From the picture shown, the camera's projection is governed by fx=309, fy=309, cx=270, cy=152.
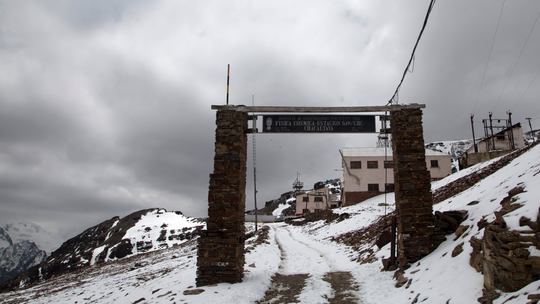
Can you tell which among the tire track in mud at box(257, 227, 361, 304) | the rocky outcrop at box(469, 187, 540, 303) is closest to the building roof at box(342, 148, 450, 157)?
the tire track in mud at box(257, 227, 361, 304)

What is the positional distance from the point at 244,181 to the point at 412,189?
579cm

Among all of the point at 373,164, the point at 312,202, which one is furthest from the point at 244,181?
the point at 312,202

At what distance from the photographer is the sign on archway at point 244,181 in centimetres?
991

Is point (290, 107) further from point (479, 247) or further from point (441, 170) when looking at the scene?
point (441, 170)

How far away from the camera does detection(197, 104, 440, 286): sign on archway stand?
9914 millimetres

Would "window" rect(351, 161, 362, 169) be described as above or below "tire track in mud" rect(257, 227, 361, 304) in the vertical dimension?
above

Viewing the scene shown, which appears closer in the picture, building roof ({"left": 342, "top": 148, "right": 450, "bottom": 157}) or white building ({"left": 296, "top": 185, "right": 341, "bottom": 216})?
building roof ({"left": 342, "top": 148, "right": 450, "bottom": 157})

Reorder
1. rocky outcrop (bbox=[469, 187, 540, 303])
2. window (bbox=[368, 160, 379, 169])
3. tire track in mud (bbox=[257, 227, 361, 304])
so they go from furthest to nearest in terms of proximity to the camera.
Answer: window (bbox=[368, 160, 379, 169])
tire track in mud (bbox=[257, 227, 361, 304])
rocky outcrop (bbox=[469, 187, 540, 303])

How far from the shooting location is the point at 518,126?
136 ft

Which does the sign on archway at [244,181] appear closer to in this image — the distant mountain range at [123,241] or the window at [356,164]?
the window at [356,164]

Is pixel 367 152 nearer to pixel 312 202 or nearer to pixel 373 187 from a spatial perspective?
pixel 373 187

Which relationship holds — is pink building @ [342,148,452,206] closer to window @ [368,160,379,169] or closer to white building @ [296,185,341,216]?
window @ [368,160,379,169]

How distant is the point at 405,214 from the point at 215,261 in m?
6.49

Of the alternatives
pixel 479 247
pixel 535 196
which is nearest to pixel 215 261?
pixel 479 247
